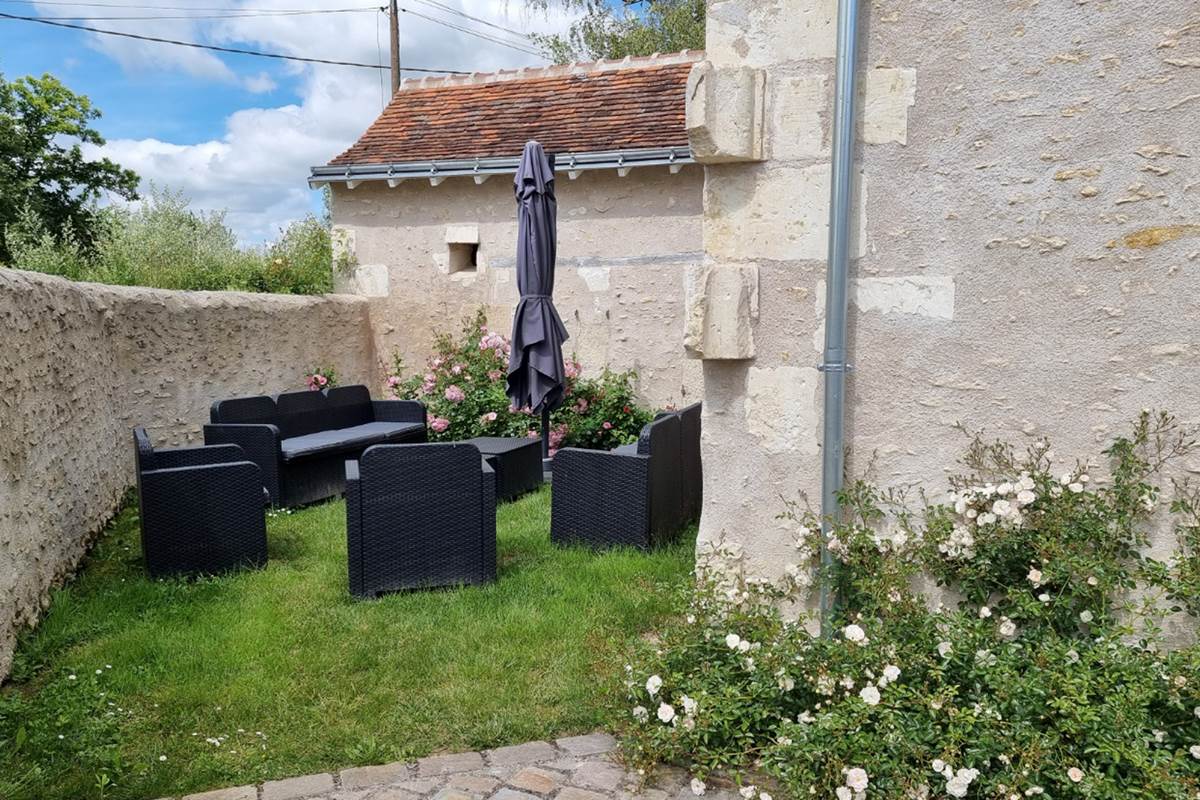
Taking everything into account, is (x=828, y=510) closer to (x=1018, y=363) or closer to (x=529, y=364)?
(x=1018, y=363)

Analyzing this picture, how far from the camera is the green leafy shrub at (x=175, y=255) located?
9.08 meters

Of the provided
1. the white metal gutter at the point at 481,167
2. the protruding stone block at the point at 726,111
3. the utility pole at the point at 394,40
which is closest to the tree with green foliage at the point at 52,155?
the utility pole at the point at 394,40

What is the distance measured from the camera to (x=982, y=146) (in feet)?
10.7

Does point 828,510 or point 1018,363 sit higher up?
point 1018,363

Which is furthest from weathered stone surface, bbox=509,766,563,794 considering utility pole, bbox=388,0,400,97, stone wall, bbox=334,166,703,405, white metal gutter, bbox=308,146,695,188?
utility pole, bbox=388,0,400,97

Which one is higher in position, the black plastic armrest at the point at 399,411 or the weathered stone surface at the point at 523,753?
the black plastic armrest at the point at 399,411

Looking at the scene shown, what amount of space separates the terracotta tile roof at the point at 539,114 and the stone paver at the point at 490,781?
22.8ft

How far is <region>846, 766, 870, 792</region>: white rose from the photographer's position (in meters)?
2.61

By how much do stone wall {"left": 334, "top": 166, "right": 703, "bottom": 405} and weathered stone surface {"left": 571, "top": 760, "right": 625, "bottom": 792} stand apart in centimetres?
609

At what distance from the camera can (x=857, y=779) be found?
2613 millimetres

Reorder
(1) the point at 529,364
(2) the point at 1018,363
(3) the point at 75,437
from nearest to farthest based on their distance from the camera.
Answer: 1. (2) the point at 1018,363
2. (3) the point at 75,437
3. (1) the point at 529,364

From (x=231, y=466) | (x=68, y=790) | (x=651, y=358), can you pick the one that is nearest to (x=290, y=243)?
(x=651, y=358)

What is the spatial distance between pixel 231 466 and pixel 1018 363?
12.8 feet

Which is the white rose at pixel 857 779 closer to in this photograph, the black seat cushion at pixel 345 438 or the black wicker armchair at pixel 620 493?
the black wicker armchair at pixel 620 493
